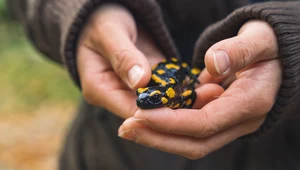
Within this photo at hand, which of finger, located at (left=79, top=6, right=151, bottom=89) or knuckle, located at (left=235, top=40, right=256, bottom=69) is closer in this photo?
knuckle, located at (left=235, top=40, right=256, bottom=69)

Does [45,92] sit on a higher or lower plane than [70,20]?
lower

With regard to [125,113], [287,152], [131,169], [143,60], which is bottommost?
[131,169]

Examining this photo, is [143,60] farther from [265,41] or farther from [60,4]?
[60,4]

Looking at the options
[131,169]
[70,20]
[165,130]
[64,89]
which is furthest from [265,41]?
[64,89]

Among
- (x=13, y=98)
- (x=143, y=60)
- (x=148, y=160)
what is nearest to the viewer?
(x=143, y=60)

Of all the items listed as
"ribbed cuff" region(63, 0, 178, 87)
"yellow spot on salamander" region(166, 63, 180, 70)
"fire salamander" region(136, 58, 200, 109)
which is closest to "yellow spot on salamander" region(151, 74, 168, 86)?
"fire salamander" region(136, 58, 200, 109)

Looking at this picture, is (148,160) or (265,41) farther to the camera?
(148,160)

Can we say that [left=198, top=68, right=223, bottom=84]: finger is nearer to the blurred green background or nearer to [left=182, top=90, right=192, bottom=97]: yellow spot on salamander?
[left=182, top=90, right=192, bottom=97]: yellow spot on salamander
